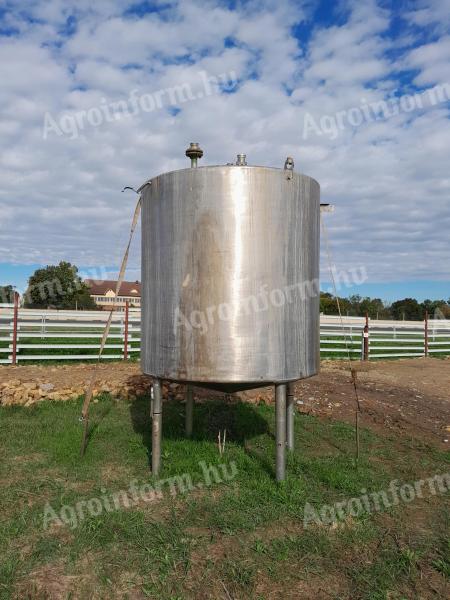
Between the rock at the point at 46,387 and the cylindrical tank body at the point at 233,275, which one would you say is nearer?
the cylindrical tank body at the point at 233,275

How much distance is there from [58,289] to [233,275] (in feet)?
153

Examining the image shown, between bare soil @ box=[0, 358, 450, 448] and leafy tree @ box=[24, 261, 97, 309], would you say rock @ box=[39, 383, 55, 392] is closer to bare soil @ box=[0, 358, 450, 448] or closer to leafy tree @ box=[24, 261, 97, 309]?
bare soil @ box=[0, 358, 450, 448]

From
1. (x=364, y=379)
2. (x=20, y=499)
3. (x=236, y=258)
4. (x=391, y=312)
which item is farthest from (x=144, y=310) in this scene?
(x=391, y=312)

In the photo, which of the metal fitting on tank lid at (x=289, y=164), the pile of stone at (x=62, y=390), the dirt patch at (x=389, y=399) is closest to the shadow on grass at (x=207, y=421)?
the pile of stone at (x=62, y=390)

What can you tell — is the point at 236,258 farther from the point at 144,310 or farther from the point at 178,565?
the point at 178,565

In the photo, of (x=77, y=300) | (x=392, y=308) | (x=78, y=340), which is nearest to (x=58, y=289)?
(x=77, y=300)

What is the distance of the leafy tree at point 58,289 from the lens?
4700 centimetres

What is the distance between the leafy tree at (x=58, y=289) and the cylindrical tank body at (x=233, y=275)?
139ft

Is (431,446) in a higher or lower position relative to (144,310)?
lower

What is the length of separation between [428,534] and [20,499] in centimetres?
324

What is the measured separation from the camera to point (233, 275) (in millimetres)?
3924

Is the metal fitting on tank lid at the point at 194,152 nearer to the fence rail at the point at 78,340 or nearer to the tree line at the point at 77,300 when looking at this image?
the fence rail at the point at 78,340

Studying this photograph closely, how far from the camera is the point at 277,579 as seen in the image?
114 inches

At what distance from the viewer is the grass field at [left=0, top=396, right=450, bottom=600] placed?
2838 mm
